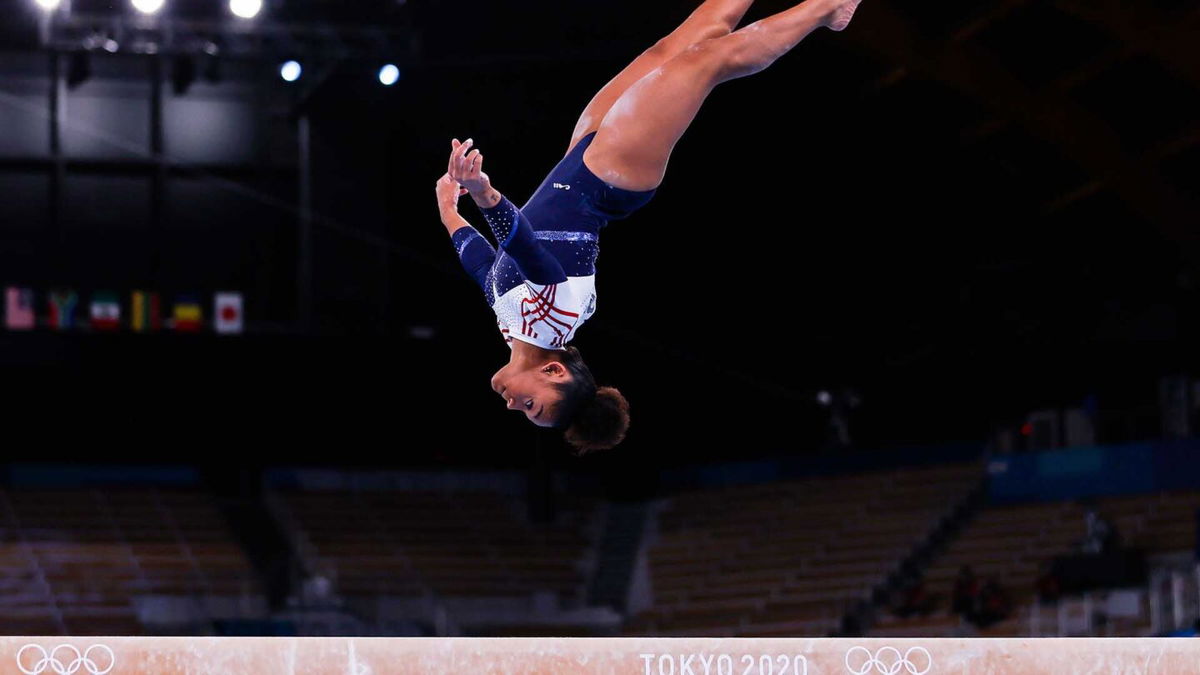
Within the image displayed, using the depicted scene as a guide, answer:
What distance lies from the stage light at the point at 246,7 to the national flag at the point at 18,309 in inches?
210

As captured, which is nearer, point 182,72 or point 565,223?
point 565,223

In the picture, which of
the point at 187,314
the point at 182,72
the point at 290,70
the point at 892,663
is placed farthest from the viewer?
the point at 187,314

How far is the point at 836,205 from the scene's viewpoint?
62.5 feet

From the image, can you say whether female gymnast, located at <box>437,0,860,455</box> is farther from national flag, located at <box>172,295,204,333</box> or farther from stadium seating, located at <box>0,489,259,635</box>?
national flag, located at <box>172,295,204,333</box>

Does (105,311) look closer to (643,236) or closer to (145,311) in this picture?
(145,311)

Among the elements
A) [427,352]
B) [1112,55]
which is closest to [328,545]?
[427,352]

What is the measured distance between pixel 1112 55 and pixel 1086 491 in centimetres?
636

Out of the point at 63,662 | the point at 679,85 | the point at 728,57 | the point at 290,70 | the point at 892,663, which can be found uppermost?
the point at 290,70

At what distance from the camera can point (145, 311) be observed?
1928 centimetres

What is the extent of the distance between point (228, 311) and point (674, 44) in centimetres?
1403

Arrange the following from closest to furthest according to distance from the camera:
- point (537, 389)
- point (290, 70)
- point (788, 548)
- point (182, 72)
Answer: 1. point (537, 389)
2. point (290, 70)
3. point (182, 72)
4. point (788, 548)

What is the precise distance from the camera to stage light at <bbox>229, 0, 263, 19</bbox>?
15492mm

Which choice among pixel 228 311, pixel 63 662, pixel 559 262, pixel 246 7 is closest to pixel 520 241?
pixel 559 262

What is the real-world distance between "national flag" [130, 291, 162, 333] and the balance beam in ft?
47.6
